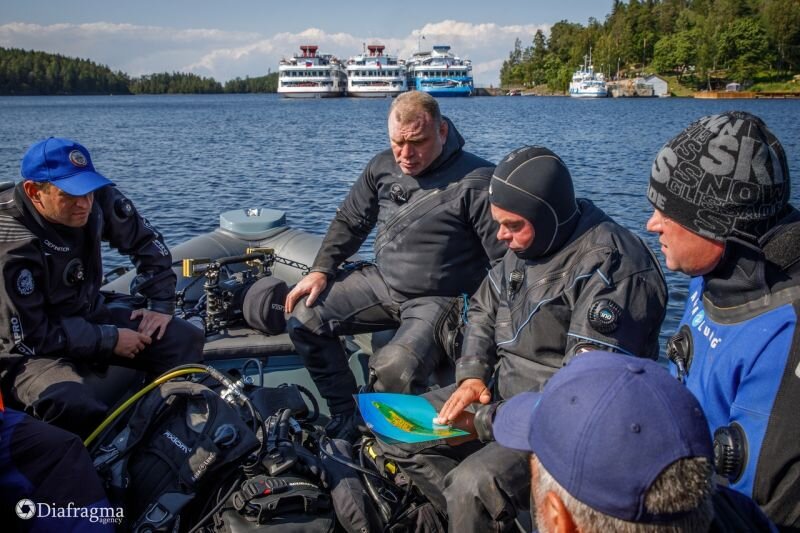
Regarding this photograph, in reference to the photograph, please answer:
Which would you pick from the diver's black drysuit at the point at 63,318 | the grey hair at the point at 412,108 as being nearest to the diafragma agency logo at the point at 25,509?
the diver's black drysuit at the point at 63,318

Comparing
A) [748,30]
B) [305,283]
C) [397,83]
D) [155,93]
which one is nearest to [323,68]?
[397,83]

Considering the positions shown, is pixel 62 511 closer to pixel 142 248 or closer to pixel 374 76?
pixel 142 248

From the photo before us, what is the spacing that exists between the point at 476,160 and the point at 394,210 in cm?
53

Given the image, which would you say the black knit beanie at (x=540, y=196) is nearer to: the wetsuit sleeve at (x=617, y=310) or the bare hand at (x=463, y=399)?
the wetsuit sleeve at (x=617, y=310)

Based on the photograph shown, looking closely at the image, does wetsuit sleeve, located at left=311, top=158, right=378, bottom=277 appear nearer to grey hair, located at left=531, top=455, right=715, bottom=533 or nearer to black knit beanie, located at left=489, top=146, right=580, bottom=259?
black knit beanie, located at left=489, top=146, right=580, bottom=259

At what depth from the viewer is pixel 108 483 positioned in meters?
2.55

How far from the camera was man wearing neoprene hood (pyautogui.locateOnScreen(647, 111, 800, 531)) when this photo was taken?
1.70 m

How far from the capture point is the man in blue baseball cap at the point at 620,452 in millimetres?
1096

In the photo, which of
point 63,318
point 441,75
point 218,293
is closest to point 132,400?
point 63,318

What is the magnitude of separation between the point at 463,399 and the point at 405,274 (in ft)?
3.78

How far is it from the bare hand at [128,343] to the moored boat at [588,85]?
91621mm

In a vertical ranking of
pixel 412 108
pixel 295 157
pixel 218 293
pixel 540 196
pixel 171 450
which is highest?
pixel 412 108

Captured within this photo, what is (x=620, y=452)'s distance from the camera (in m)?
1.10

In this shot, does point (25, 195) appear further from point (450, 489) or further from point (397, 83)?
point (397, 83)
